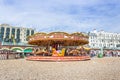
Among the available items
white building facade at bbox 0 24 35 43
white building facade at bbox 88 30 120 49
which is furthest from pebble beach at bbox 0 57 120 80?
white building facade at bbox 88 30 120 49

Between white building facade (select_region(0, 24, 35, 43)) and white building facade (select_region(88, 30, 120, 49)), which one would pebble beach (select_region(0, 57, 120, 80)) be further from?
white building facade (select_region(88, 30, 120, 49))

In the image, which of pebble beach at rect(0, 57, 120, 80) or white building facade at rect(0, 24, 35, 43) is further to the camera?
white building facade at rect(0, 24, 35, 43)

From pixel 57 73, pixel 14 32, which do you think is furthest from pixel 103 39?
pixel 57 73

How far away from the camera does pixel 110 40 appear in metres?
107

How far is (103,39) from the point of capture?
104500mm

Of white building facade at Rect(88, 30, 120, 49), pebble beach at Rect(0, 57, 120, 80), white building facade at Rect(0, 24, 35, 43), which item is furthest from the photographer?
white building facade at Rect(88, 30, 120, 49)

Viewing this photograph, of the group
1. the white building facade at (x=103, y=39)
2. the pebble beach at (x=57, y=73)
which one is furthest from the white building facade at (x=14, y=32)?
the pebble beach at (x=57, y=73)

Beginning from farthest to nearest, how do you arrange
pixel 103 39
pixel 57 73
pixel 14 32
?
pixel 103 39 → pixel 14 32 → pixel 57 73

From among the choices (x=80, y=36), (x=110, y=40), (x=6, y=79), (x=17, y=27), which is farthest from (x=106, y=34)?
(x=6, y=79)

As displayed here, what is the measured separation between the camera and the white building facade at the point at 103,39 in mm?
100506

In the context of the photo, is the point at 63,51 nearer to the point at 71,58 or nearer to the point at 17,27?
the point at 71,58

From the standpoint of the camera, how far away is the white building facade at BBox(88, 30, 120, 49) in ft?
330

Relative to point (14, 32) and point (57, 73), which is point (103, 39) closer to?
point (14, 32)

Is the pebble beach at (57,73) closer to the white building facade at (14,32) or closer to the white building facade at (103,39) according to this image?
the white building facade at (14,32)
